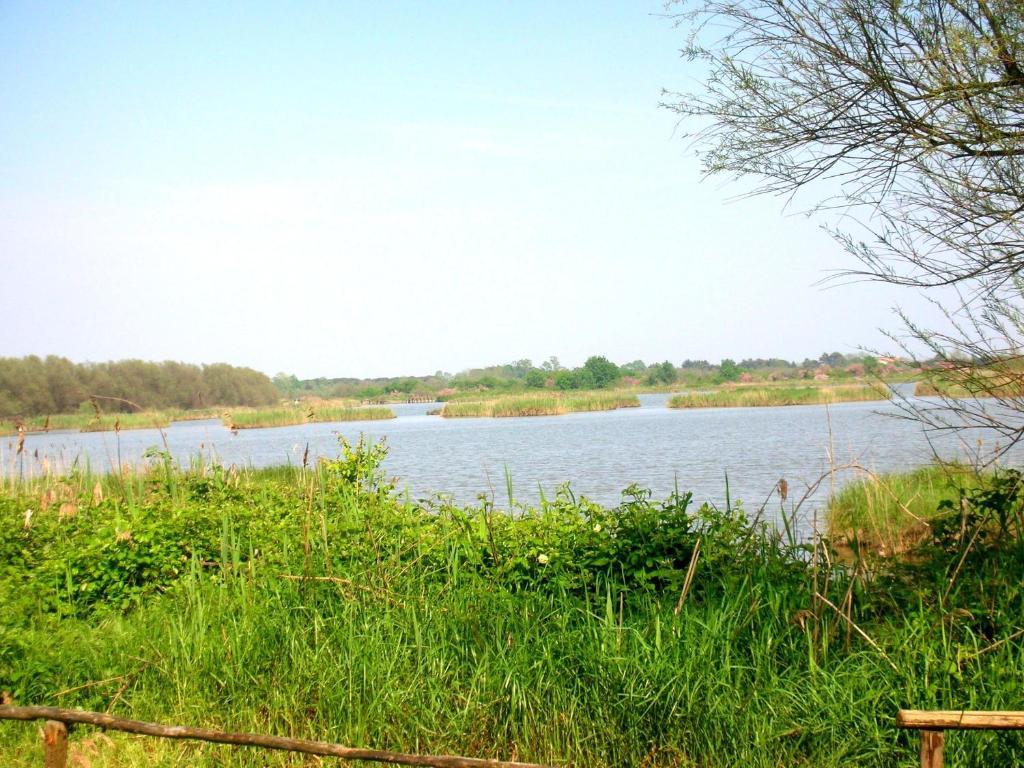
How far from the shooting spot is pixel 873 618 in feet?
14.8

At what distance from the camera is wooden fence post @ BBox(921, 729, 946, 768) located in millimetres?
2258

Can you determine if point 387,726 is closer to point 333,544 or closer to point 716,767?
point 716,767

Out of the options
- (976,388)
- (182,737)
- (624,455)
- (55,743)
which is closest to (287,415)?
(624,455)

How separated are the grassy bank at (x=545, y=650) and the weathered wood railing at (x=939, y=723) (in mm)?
1104

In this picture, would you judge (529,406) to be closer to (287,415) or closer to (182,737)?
(287,415)

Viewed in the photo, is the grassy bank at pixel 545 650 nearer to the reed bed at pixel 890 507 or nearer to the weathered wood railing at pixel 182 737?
the weathered wood railing at pixel 182 737

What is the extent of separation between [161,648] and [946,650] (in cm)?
377

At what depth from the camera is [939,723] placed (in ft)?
7.23

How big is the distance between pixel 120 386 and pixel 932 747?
4316 cm

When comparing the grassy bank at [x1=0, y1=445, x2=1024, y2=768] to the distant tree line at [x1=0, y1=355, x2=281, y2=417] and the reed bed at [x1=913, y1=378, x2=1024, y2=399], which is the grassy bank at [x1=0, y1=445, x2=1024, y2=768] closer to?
the reed bed at [x1=913, y1=378, x2=1024, y2=399]

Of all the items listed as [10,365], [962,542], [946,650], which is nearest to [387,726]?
[946,650]

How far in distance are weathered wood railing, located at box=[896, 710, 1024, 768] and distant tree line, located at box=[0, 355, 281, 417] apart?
28.0 meters

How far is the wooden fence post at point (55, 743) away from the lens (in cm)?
271

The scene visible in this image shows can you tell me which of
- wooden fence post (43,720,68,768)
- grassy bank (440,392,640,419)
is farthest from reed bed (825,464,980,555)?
grassy bank (440,392,640,419)
